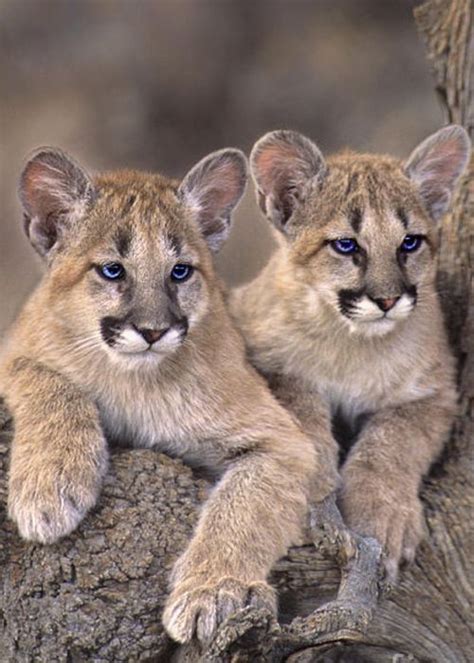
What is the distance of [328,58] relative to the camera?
37.3 ft

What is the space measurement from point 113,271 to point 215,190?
28.2 inches

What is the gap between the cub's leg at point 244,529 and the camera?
5363 millimetres

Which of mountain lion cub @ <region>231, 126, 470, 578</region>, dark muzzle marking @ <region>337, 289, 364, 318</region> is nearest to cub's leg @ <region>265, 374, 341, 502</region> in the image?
mountain lion cub @ <region>231, 126, 470, 578</region>

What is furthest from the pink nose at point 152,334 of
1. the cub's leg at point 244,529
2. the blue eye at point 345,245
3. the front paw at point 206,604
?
the blue eye at point 345,245

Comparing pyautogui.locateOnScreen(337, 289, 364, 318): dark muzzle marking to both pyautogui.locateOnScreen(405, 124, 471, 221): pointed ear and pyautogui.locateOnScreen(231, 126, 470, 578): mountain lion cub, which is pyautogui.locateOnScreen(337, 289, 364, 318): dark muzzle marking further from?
pyautogui.locateOnScreen(405, 124, 471, 221): pointed ear

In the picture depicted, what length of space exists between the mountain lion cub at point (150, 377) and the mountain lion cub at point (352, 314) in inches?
12.3

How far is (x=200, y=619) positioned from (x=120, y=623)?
0.34 m

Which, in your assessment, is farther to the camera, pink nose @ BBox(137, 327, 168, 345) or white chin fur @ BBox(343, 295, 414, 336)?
white chin fur @ BBox(343, 295, 414, 336)

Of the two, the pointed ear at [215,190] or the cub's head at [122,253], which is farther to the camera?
the pointed ear at [215,190]

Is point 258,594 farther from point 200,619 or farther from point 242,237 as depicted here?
point 242,237

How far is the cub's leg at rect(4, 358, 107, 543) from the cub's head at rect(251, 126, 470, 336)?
116cm

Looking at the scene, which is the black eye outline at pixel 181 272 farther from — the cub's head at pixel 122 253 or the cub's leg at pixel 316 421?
the cub's leg at pixel 316 421

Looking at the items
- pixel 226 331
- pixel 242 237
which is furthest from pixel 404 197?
pixel 242 237

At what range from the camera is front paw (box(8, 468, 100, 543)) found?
5.45 metres
